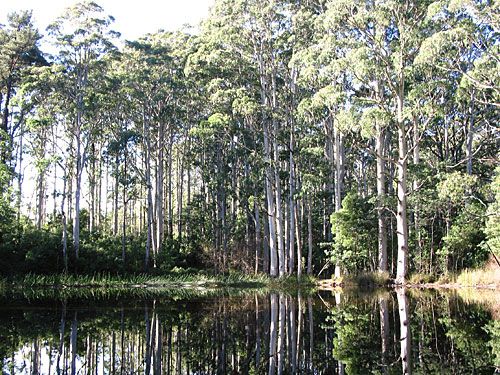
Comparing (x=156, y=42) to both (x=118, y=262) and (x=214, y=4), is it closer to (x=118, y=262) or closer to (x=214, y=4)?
(x=214, y=4)

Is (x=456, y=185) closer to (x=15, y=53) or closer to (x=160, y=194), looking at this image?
(x=160, y=194)

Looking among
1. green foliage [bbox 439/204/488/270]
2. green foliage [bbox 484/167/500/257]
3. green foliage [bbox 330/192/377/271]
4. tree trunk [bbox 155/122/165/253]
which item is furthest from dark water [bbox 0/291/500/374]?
tree trunk [bbox 155/122/165/253]

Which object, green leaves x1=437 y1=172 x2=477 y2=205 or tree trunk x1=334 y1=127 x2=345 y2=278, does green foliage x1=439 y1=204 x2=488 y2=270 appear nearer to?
green leaves x1=437 y1=172 x2=477 y2=205

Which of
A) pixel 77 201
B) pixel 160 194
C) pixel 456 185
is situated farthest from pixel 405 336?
pixel 160 194

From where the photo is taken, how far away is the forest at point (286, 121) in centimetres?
1917

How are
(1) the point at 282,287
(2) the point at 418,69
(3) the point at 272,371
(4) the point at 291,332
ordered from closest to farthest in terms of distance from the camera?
(3) the point at 272,371
(4) the point at 291,332
(2) the point at 418,69
(1) the point at 282,287

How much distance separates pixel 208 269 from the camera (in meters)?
27.1

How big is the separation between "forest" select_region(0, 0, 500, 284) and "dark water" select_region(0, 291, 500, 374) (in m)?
7.31

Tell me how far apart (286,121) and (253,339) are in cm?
1673

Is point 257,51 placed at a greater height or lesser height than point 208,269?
greater

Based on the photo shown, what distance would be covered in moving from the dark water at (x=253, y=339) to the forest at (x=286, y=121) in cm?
731

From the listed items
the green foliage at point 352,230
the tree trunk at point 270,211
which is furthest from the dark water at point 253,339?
the tree trunk at point 270,211

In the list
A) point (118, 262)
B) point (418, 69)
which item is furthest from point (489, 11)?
point (118, 262)

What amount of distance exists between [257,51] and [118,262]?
11.6m
